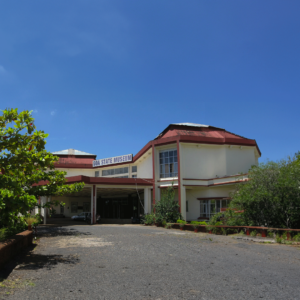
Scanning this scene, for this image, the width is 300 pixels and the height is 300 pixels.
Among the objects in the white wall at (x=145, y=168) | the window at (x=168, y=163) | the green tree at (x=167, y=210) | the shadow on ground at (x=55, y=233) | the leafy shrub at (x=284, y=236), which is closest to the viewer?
the leafy shrub at (x=284, y=236)

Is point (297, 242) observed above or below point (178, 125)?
below

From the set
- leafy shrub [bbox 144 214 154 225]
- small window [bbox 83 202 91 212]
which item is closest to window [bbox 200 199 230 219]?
leafy shrub [bbox 144 214 154 225]

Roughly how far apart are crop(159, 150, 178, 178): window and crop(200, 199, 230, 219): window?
3.58 m

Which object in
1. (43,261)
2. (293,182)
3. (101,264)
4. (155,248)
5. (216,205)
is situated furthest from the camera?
(216,205)

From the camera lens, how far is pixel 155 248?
409 inches

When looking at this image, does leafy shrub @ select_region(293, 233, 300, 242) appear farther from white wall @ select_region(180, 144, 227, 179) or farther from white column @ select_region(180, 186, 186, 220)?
white wall @ select_region(180, 144, 227, 179)

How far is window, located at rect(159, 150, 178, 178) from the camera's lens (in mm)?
26656

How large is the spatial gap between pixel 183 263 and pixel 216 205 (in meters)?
19.0

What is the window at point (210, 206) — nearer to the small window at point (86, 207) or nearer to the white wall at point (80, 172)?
the white wall at point (80, 172)

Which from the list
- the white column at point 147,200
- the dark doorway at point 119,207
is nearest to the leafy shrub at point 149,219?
the white column at point 147,200

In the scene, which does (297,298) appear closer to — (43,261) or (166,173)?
(43,261)

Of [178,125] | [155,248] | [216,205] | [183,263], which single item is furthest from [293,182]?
[178,125]

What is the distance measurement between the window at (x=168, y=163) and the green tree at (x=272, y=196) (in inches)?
417

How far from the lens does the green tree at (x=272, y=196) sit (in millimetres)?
14164
